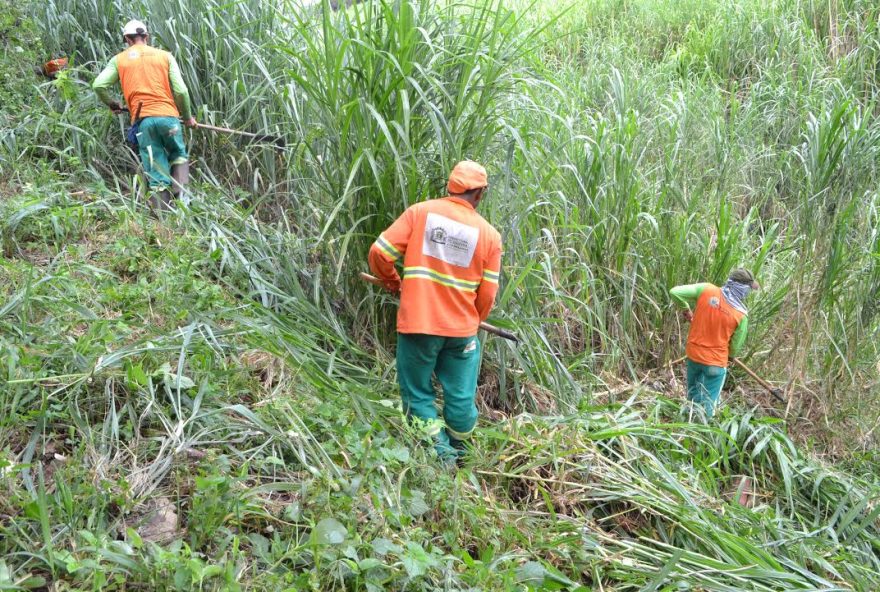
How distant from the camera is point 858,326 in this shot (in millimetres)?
5070

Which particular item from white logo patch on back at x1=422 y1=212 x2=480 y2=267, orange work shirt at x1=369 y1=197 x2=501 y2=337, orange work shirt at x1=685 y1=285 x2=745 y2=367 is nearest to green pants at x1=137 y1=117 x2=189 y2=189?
orange work shirt at x1=369 y1=197 x2=501 y2=337

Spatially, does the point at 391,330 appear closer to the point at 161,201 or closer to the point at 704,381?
the point at 161,201

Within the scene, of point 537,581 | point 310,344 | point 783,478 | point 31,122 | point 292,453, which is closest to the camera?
point 537,581

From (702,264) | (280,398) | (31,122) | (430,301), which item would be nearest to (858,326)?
(702,264)

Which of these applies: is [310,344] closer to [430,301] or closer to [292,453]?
[430,301]

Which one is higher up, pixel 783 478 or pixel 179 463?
pixel 179 463

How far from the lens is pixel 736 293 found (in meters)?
4.96

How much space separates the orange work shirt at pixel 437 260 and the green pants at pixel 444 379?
0.32 feet

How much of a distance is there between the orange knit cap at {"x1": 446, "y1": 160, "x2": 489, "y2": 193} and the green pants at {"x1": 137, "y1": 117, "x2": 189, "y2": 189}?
7.99 feet

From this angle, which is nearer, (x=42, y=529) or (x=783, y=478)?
Result: (x=42, y=529)

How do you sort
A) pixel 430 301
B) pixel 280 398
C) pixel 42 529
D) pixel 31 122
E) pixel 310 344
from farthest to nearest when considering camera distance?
pixel 31 122 → pixel 310 344 → pixel 430 301 → pixel 280 398 → pixel 42 529

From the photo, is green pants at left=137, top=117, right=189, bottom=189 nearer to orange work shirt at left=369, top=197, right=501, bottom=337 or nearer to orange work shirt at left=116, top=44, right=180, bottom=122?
orange work shirt at left=116, top=44, right=180, bottom=122

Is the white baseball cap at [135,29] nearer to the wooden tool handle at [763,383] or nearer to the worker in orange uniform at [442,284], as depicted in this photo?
the worker in orange uniform at [442,284]

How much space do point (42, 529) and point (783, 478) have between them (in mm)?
3454
